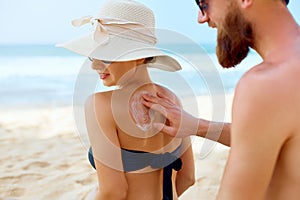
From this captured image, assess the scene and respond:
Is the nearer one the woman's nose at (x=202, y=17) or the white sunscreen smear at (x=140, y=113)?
the woman's nose at (x=202, y=17)

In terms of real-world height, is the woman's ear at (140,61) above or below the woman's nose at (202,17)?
below

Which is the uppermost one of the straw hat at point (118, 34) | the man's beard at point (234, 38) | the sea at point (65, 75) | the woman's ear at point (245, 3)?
the woman's ear at point (245, 3)

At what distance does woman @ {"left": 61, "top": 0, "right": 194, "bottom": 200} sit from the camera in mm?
1105

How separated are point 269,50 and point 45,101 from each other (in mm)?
4849

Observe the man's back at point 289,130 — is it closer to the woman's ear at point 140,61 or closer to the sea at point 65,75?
the sea at point 65,75

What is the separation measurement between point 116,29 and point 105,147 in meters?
0.33

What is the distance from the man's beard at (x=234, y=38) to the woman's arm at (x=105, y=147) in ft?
1.14

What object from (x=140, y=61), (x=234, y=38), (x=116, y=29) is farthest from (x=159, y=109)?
(x=234, y=38)

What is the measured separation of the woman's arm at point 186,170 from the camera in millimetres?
1309

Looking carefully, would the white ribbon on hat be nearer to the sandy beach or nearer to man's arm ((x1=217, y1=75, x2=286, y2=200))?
man's arm ((x1=217, y1=75, x2=286, y2=200))

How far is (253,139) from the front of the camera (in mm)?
763

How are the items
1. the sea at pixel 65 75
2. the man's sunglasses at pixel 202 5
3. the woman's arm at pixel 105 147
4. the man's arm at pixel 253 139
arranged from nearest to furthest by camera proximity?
1. the man's arm at pixel 253 139
2. the man's sunglasses at pixel 202 5
3. the woman's arm at pixel 105 147
4. the sea at pixel 65 75

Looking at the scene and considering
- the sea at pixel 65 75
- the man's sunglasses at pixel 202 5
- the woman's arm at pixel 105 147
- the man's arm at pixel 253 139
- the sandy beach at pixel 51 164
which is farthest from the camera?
the sandy beach at pixel 51 164

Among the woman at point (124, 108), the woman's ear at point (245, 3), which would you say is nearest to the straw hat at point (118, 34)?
the woman at point (124, 108)
